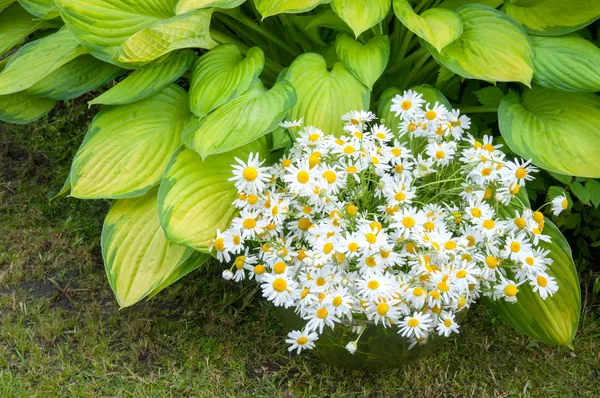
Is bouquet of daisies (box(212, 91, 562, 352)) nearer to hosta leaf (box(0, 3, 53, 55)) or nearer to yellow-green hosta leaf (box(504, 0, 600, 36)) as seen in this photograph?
yellow-green hosta leaf (box(504, 0, 600, 36))

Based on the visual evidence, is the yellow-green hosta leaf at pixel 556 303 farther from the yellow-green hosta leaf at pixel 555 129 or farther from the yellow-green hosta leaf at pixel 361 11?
the yellow-green hosta leaf at pixel 361 11

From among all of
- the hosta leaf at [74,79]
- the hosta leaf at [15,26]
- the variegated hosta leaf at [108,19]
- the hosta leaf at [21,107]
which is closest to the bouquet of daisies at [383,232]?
the variegated hosta leaf at [108,19]

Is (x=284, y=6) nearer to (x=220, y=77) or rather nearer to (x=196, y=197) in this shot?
→ (x=220, y=77)

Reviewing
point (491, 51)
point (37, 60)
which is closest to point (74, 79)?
point (37, 60)

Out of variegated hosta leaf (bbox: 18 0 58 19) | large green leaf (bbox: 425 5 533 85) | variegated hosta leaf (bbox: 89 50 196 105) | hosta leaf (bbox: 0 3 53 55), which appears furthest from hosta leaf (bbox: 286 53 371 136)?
hosta leaf (bbox: 0 3 53 55)

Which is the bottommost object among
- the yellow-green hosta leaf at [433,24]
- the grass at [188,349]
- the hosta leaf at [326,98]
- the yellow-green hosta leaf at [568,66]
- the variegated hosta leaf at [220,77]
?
the grass at [188,349]

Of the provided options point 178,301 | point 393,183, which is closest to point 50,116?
point 178,301
